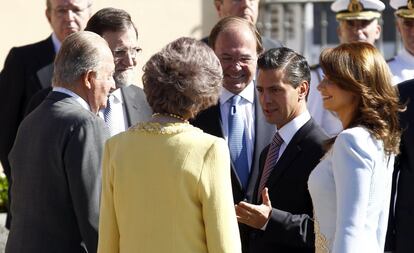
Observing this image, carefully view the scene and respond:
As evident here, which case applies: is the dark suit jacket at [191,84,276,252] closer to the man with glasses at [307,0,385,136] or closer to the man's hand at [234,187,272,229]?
the man's hand at [234,187,272,229]

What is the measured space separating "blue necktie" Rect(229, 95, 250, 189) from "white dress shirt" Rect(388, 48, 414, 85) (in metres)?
1.10

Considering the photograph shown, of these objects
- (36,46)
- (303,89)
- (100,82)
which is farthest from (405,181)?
(36,46)

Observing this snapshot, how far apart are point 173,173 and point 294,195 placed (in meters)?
1.07

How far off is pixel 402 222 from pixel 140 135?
155 centimetres

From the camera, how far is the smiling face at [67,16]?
6.89 meters

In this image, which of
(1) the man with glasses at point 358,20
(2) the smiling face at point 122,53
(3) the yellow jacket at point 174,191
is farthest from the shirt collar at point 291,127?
(1) the man with glasses at point 358,20

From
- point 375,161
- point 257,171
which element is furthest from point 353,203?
point 257,171

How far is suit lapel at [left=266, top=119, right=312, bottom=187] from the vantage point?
5102 mm

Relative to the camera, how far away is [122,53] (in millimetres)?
5844

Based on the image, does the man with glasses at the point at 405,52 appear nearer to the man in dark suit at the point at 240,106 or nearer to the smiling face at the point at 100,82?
the man in dark suit at the point at 240,106

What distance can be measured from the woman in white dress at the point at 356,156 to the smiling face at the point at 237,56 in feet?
4.13

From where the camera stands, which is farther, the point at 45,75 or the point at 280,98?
the point at 45,75

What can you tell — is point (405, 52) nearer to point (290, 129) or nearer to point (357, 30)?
point (357, 30)

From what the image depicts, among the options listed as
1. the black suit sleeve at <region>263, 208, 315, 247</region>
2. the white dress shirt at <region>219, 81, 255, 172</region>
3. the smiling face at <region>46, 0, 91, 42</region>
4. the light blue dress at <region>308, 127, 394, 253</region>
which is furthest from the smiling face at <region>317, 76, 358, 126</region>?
the smiling face at <region>46, 0, 91, 42</region>
